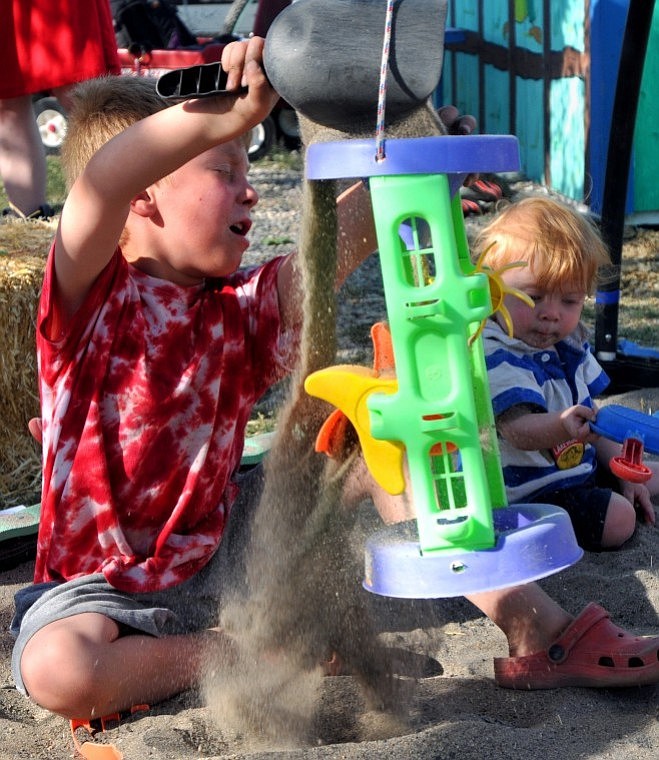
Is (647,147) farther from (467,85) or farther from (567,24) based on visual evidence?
(467,85)

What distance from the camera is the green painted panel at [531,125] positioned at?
6062 mm

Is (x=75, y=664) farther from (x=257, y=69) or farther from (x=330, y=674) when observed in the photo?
(x=257, y=69)

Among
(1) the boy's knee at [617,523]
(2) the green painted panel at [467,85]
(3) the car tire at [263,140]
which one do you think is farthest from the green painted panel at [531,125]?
(1) the boy's knee at [617,523]

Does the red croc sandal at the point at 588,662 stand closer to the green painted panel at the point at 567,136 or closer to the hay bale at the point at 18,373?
the hay bale at the point at 18,373

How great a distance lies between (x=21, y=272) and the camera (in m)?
2.88

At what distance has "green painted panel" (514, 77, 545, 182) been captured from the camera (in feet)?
19.9

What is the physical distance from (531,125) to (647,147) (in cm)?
122

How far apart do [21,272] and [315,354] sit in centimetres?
155

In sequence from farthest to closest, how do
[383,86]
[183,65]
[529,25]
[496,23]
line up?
[496,23], [183,65], [529,25], [383,86]

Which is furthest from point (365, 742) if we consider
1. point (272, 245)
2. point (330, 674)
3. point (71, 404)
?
point (272, 245)

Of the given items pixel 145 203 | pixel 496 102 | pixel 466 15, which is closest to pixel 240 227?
pixel 145 203

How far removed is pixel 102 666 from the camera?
161 cm

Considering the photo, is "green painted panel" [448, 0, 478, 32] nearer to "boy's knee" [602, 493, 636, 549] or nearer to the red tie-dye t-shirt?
"boy's knee" [602, 493, 636, 549]

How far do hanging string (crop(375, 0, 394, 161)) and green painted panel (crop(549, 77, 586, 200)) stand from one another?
14.3ft
